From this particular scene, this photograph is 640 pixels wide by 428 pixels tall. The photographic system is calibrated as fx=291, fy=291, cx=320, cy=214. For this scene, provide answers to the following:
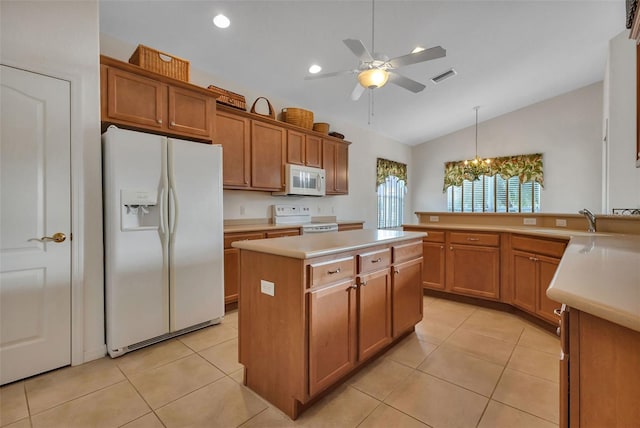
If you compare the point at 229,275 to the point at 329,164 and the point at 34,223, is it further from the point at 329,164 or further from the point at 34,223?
the point at 329,164

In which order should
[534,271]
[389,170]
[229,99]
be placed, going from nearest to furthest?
[534,271] → [229,99] → [389,170]

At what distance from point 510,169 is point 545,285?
16.0 ft

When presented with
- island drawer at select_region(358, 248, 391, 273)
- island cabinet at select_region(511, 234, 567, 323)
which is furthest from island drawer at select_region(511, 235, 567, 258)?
island drawer at select_region(358, 248, 391, 273)

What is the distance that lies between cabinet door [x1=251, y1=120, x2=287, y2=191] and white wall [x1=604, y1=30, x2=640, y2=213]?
4.77 meters

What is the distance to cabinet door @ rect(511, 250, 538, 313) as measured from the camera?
2770mm

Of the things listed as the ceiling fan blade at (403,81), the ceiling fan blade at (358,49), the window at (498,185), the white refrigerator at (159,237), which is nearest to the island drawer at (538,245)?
the ceiling fan blade at (403,81)

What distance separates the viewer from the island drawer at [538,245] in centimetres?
253

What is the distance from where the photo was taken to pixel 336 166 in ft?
16.4

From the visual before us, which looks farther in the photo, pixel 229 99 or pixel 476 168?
pixel 476 168

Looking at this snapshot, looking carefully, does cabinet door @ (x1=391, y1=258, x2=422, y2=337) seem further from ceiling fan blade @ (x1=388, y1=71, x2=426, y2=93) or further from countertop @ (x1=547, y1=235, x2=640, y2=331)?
ceiling fan blade @ (x1=388, y1=71, x2=426, y2=93)

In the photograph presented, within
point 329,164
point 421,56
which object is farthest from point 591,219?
point 329,164

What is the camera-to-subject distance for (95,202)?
218 cm

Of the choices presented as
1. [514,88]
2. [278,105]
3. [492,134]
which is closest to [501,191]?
[492,134]

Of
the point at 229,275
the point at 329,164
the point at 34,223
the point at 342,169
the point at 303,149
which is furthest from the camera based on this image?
the point at 342,169
